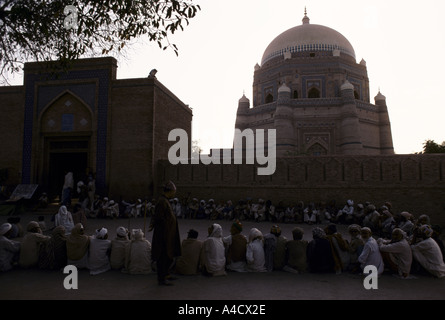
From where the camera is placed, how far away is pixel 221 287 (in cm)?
446

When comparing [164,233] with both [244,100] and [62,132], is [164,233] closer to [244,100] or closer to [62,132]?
[62,132]

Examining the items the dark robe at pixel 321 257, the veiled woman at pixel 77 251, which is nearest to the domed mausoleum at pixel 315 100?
the dark robe at pixel 321 257

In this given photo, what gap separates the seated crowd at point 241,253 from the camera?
16.6ft

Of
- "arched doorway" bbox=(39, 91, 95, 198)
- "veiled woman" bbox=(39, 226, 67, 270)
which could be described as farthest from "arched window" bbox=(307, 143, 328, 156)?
"veiled woman" bbox=(39, 226, 67, 270)

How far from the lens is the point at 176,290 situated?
4.28 metres

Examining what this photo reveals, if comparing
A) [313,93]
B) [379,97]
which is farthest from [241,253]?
[379,97]

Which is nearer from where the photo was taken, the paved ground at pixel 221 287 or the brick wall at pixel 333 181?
the paved ground at pixel 221 287

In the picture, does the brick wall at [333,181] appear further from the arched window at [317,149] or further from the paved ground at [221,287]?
the arched window at [317,149]

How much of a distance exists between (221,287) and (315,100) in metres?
25.3

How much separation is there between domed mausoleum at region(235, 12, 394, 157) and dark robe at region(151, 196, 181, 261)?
21734 millimetres

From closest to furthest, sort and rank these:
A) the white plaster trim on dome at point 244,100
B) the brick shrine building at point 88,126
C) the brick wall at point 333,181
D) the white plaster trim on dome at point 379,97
→ the brick wall at point 333,181 → the brick shrine building at point 88,126 → the white plaster trim on dome at point 379,97 → the white plaster trim on dome at point 244,100

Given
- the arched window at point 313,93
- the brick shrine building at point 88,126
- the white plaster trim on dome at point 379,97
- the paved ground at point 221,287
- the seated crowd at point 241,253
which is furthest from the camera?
the white plaster trim on dome at point 379,97

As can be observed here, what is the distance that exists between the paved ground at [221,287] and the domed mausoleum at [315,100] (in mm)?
21217

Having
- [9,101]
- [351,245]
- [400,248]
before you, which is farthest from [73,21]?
[9,101]
